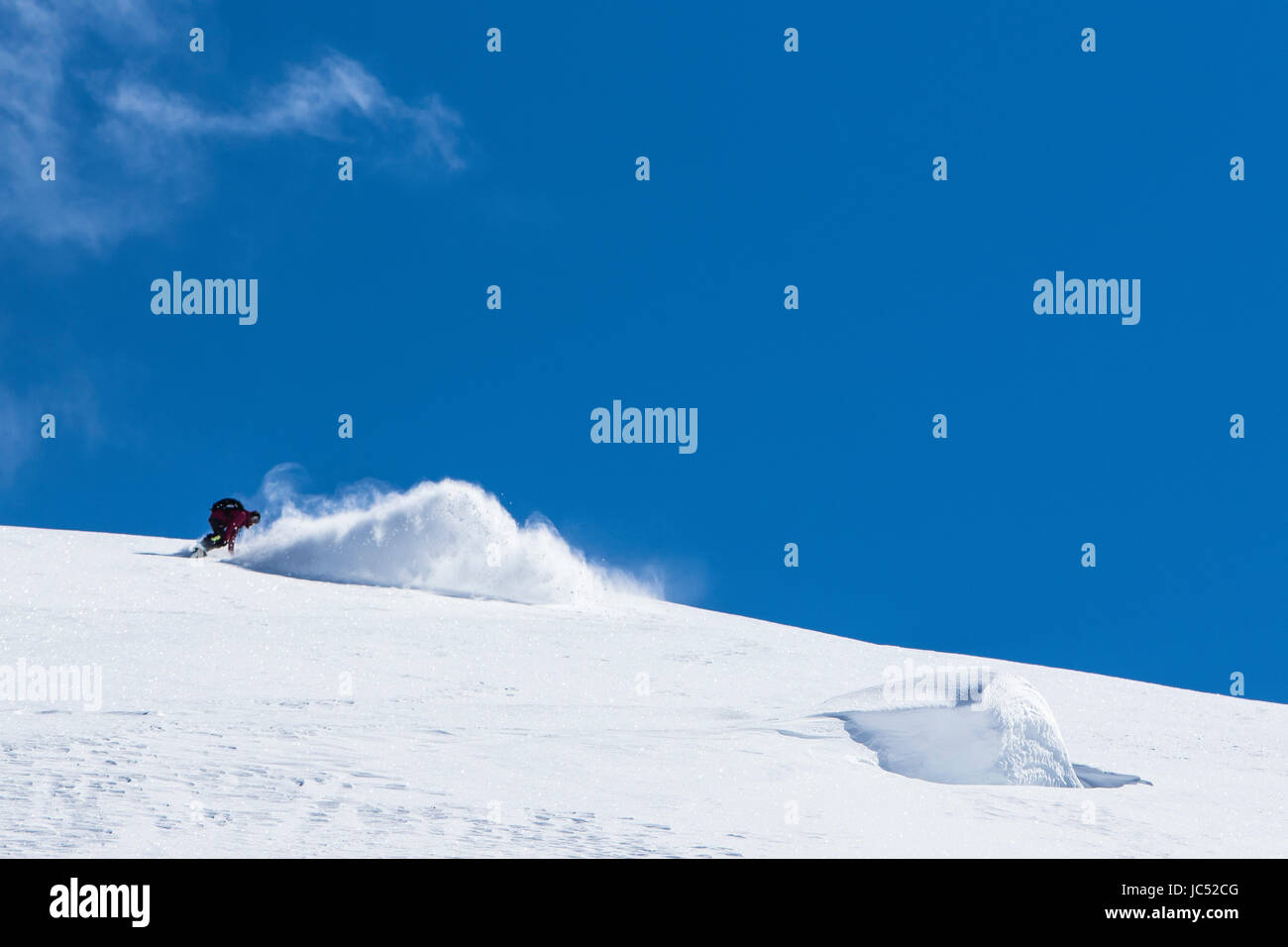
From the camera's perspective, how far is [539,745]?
10.5 metres

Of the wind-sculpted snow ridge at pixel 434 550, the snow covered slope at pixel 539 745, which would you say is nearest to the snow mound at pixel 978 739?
the snow covered slope at pixel 539 745

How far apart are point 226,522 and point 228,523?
0.04m

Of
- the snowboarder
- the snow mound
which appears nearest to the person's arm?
the snowboarder

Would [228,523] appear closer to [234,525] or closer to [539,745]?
[234,525]

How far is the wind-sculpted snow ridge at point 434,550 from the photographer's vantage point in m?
23.1

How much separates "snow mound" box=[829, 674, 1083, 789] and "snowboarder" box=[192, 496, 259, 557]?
607 inches

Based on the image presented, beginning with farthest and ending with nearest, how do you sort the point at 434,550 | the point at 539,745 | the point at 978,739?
1. the point at 434,550
2. the point at 978,739
3. the point at 539,745

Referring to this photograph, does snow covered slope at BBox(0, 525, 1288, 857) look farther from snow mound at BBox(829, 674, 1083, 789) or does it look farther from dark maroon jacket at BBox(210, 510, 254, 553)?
dark maroon jacket at BBox(210, 510, 254, 553)

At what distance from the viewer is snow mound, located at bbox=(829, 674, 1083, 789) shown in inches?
426

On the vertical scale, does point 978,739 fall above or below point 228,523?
below

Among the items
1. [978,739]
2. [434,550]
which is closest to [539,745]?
[978,739]
